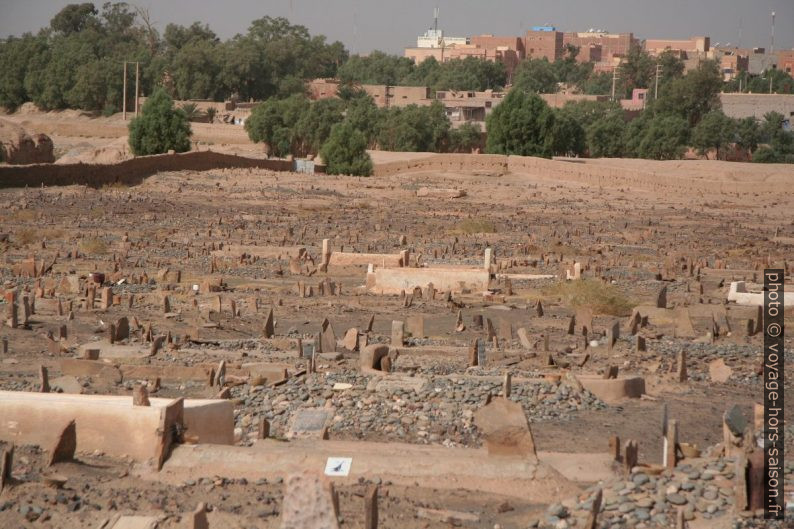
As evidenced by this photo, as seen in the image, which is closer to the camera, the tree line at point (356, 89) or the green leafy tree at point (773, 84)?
the tree line at point (356, 89)

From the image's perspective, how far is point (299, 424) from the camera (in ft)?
31.3

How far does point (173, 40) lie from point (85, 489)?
3113 inches

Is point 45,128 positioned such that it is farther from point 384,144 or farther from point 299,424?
point 299,424

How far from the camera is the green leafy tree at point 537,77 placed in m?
84.9

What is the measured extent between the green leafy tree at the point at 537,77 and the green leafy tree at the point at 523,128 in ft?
130

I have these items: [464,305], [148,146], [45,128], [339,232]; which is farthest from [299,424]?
[45,128]

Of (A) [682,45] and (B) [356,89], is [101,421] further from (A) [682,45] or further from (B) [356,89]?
(A) [682,45]

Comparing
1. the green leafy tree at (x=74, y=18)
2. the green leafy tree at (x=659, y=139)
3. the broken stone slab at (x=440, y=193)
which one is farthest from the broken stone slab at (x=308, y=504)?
the green leafy tree at (x=74, y=18)

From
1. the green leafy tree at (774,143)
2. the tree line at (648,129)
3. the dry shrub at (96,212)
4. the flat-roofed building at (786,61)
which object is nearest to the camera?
the dry shrub at (96,212)

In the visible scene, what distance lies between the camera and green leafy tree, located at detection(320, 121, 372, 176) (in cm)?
4062

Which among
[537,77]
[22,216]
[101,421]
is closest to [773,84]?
[537,77]

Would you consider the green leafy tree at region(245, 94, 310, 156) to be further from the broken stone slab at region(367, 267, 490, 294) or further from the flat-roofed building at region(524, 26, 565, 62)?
the flat-roofed building at region(524, 26, 565, 62)

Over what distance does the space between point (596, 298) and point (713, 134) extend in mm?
39529

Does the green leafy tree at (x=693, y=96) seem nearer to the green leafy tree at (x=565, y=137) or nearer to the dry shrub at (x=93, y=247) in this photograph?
the green leafy tree at (x=565, y=137)
